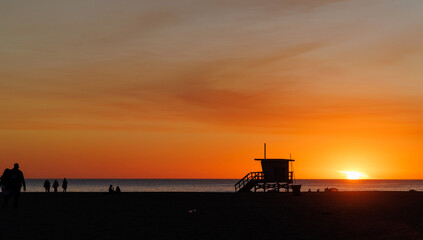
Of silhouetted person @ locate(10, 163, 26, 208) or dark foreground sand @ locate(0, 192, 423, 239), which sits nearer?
dark foreground sand @ locate(0, 192, 423, 239)

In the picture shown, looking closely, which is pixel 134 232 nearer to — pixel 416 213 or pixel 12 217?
pixel 12 217

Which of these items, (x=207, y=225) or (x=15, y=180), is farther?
(x=15, y=180)

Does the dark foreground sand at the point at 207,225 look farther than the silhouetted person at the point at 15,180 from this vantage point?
No

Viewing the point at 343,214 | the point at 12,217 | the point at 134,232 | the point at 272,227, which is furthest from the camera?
the point at 343,214

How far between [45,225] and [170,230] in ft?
16.9

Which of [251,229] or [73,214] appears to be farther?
[73,214]

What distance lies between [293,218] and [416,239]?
25.3 feet

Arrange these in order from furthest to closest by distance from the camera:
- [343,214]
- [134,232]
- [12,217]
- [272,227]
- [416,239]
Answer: [343,214]
[12,217]
[272,227]
[134,232]
[416,239]

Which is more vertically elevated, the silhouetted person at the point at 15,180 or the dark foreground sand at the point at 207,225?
the silhouetted person at the point at 15,180

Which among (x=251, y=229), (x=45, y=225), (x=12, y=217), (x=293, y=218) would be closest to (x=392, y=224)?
(x=293, y=218)

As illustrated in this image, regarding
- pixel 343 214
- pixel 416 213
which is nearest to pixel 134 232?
pixel 343 214

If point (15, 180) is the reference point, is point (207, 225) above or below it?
below

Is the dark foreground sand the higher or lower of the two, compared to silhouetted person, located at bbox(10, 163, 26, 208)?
lower

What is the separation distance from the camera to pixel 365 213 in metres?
26.5
